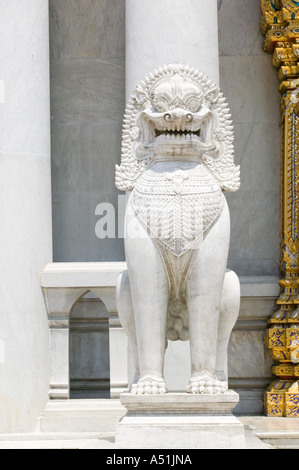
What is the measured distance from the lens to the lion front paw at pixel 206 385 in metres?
12.0

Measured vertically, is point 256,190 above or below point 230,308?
above

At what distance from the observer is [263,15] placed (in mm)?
17656

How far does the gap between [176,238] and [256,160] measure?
598 cm

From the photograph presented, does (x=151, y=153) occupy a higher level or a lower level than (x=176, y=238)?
higher

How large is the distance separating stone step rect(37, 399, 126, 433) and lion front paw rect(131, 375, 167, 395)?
3.76 meters

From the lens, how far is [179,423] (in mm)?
11719

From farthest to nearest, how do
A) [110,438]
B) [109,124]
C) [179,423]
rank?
[109,124], [110,438], [179,423]

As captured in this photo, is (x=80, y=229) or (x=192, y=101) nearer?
(x=192, y=101)

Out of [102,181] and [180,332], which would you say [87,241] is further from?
[180,332]

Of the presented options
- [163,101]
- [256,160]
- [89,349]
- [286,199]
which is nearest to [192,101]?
[163,101]

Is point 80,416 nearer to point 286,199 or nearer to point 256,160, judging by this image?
point 286,199

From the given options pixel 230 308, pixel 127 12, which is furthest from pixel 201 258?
pixel 127 12

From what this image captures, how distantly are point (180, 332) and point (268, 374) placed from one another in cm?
512

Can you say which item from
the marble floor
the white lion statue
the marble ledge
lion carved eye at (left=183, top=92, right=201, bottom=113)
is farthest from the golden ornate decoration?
lion carved eye at (left=183, top=92, right=201, bottom=113)
